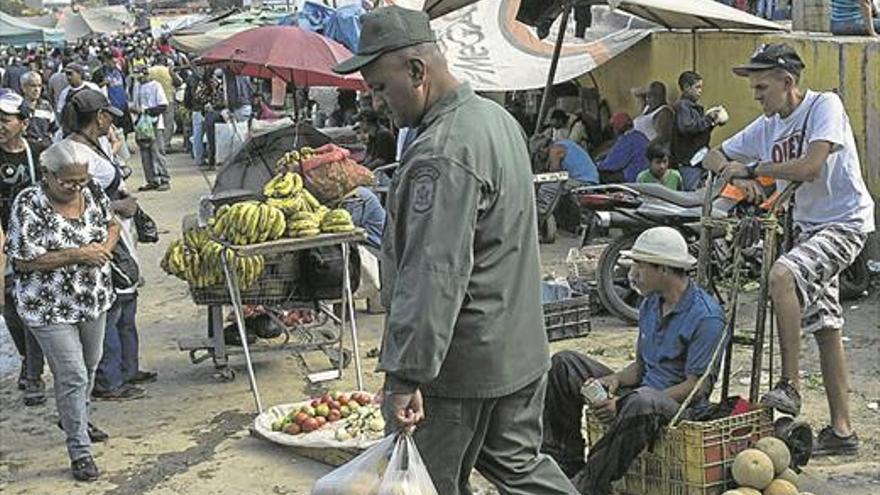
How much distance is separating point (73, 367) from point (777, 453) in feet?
11.2

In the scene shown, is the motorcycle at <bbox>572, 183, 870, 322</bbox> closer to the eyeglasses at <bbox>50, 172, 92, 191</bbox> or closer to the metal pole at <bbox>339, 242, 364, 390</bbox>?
the metal pole at <bbox>339, 242, 364, 390</bbox>

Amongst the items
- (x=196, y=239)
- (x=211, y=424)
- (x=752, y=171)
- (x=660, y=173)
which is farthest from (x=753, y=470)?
(x=660, y=173)

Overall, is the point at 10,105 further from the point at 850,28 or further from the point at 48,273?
the point at 850,28

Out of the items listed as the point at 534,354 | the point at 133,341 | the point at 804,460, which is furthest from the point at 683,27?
the point at 534,354

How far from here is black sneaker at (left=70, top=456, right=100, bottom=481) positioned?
6297mm

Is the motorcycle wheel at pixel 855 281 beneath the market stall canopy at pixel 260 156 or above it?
beneath

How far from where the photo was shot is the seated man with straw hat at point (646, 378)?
5016mm

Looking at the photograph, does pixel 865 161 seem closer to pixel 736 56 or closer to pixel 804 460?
pixel 736 56

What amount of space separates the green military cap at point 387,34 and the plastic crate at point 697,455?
2123mm

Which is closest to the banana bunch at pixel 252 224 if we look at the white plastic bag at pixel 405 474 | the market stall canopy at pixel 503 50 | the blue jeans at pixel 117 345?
the blue jeans at pixel 117 345

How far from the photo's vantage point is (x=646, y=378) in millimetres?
5375

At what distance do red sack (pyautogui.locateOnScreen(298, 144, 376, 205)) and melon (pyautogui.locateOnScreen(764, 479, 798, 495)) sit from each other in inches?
178

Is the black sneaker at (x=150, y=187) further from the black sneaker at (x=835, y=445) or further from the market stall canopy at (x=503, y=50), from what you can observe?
the black sneaker at (x=835, y=445)

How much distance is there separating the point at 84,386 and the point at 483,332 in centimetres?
308
